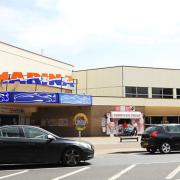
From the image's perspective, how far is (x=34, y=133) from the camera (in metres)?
15.9

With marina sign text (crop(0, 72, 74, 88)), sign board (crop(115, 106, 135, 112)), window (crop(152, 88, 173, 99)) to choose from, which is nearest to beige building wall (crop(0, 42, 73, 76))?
marina sign text (crop(0, 72, 74, 88))

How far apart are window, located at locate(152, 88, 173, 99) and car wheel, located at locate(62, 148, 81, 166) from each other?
137 feet

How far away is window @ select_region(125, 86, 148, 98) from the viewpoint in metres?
56.3

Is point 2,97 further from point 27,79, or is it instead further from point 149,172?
point 149,172

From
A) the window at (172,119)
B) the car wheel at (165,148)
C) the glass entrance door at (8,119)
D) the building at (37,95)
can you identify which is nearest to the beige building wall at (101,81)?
the window at (172,119)

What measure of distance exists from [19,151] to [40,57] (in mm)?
32199

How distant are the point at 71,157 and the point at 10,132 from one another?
227 centimetres

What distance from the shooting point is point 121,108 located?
45688 mm

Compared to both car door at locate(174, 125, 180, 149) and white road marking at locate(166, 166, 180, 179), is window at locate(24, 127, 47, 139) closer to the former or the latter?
white road marking at locate(166, 166, 180, 179)

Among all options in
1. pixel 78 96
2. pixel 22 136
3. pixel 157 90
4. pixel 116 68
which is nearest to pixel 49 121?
pixel 78 96

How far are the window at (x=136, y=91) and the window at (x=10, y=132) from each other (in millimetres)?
40894

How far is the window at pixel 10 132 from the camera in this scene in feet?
51.2

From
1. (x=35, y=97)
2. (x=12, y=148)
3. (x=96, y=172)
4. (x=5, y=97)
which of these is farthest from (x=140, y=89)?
(x=96, y=172)

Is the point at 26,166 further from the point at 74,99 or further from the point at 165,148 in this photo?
the point at 74,99
